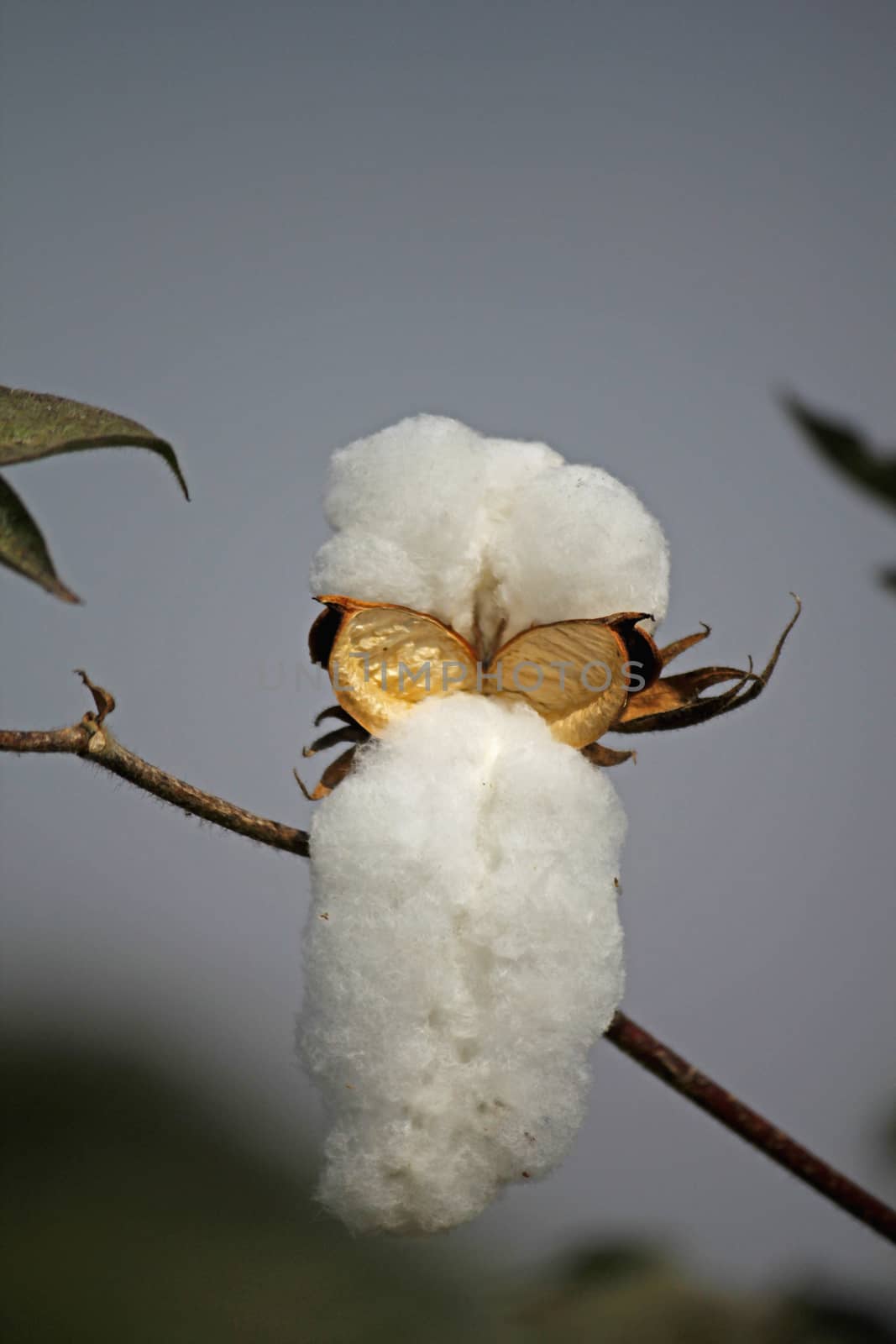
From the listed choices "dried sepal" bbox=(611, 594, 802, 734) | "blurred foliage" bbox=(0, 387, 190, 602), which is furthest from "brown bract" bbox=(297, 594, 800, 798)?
"blurred foliage" bbox=(0, 387, 190, 602)

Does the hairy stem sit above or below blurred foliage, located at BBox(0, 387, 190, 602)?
below

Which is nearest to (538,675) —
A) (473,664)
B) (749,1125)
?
(473,664)

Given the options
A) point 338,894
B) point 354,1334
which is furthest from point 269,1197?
point 338,894

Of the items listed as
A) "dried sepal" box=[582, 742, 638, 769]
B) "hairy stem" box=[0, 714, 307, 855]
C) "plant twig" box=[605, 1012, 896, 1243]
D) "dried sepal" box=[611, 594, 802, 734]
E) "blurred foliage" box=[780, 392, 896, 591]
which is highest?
"blurred foliage" box=[780, 392, 896, 591]

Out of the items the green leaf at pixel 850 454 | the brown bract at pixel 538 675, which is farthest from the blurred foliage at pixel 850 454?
the brown bract at pixel 538 675

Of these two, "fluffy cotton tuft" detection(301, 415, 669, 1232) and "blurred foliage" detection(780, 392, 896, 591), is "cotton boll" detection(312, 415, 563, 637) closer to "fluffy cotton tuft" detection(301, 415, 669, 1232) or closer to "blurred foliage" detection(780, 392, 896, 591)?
"fluffy cotton tuft" detection(301, 415, 669, 1232)

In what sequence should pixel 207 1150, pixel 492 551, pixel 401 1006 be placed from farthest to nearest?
pixel 207 1150 < pixel 492 551 < pixel 401 1006

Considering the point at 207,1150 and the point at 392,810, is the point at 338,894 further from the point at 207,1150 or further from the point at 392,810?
the point at 207,1150
